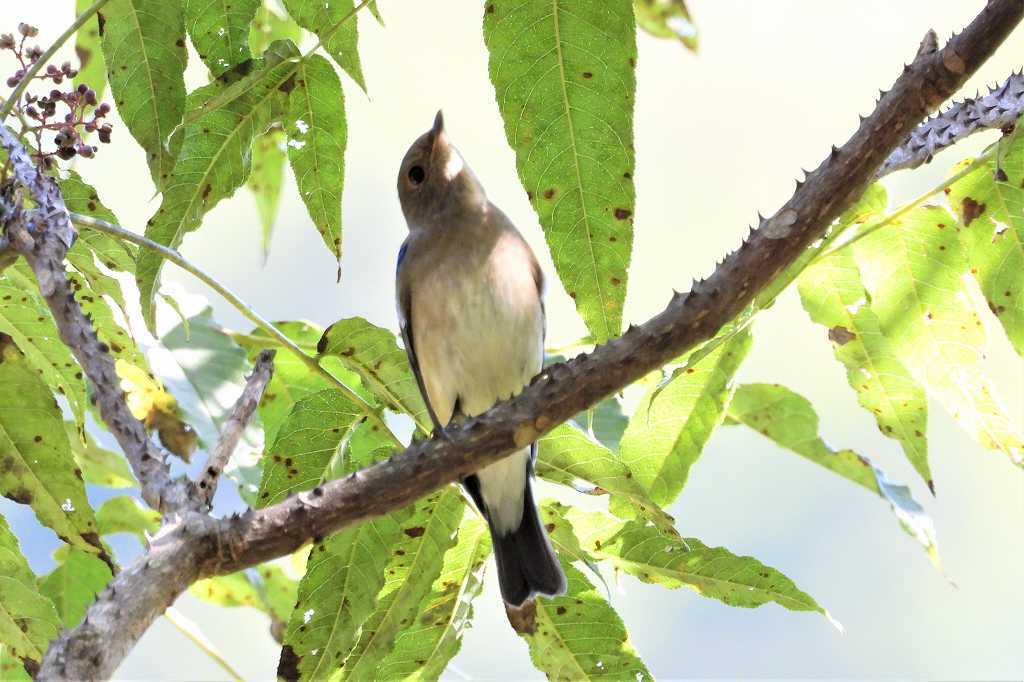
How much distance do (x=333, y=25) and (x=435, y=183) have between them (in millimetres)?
2062

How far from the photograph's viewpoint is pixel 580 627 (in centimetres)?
279

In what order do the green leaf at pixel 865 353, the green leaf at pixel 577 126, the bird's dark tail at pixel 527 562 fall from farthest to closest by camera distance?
1. the bird's dark tail at pixel 527 562
2. the green leaf at pixel 865 353
3. the green leaf at pixel 577 126

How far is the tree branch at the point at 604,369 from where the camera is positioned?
195cm

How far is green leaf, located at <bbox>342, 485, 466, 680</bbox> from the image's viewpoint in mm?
2641

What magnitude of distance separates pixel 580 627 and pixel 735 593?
39cm

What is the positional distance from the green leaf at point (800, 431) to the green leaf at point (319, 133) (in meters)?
1.31

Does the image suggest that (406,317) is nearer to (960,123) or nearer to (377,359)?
(377,359)

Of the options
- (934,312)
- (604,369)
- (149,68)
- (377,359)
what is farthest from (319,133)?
(934,312)

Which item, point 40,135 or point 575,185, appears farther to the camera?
point 40,135

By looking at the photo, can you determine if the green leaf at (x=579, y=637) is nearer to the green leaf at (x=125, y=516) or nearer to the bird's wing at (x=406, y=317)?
the green leaf at (x=125, y=516)

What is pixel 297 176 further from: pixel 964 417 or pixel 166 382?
pixel 964 417

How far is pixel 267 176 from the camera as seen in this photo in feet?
11.9

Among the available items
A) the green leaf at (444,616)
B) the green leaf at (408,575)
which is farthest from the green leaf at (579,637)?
the green leaf at (408,575)

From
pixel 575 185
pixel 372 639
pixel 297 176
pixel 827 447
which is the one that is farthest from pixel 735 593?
pixel 297 176
